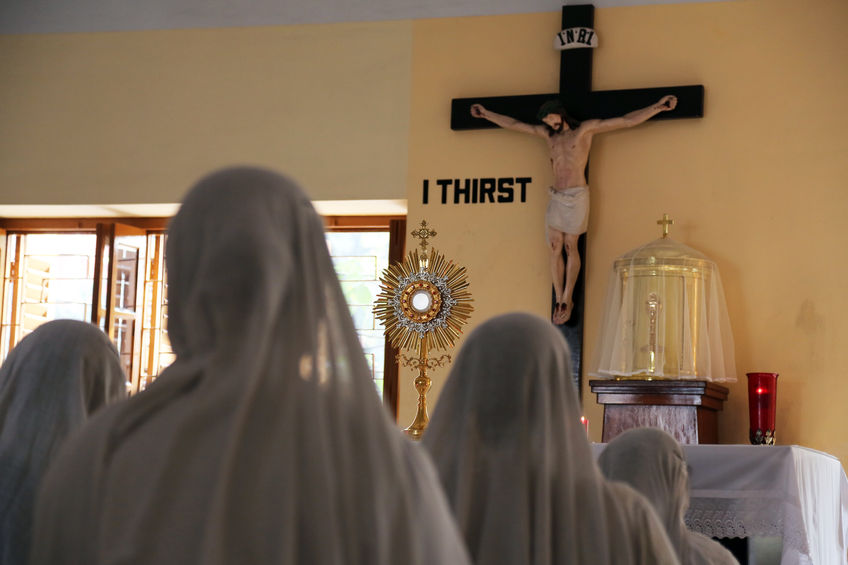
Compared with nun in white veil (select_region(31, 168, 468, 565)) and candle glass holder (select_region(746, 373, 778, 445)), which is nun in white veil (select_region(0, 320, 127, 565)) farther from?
candle glass holder (select_region(746, 373, 778, 445))

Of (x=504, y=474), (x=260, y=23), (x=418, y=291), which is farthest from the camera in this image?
(x=260, y=23)

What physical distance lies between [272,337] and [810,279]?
754 centimetres

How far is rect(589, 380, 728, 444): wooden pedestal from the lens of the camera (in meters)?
Result: 7.41

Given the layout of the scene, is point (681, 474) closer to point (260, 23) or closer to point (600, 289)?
point (600, 289)

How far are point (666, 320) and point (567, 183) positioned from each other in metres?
1.41

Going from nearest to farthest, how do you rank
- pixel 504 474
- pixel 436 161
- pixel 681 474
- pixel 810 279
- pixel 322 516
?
1. pixel 322 516
2. pixel 504 474
3. pixel 681 474
4. pixel 810 279
5. pixel 436 161

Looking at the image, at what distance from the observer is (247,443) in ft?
4.42

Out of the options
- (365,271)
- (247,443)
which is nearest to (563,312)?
(365,271)

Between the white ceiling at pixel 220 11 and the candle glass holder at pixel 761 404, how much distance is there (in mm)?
3007

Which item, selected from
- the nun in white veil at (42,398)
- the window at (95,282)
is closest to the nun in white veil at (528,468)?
the nun in white veil at (42,398)

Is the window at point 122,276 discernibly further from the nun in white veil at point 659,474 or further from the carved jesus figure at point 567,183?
the nun in white veil at point 659,474

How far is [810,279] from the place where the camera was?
328 inches

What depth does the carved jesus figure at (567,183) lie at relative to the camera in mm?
8594

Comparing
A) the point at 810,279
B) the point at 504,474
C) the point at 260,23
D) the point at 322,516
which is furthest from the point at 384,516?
the point at 260,23
